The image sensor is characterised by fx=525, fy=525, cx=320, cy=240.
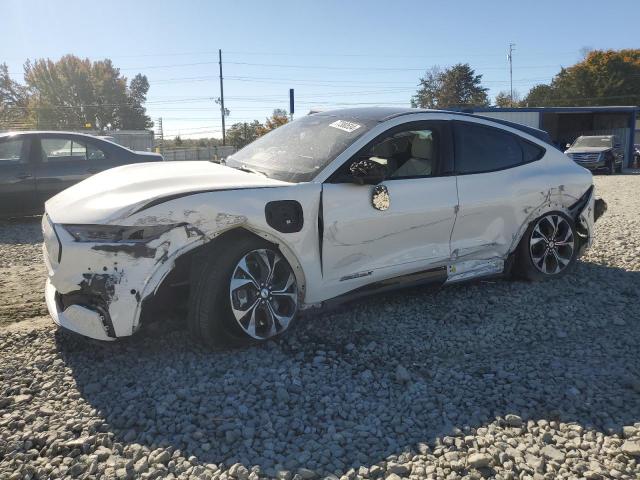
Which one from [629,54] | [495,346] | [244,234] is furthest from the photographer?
[629,54]

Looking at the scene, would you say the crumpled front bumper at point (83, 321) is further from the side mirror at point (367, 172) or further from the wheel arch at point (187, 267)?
the side mirror at point (367, 172)

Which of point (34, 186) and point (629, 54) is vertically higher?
point (629, 54)

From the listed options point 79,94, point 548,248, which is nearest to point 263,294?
point 548,248

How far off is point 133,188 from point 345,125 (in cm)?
164

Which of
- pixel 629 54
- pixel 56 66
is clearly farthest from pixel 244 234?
pixel 56 66

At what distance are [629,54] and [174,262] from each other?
7100cm

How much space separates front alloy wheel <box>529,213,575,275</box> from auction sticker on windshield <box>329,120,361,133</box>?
188cm

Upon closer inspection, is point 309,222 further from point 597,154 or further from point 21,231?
point 597,154

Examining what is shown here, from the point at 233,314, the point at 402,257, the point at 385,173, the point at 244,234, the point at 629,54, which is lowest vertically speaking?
the point at 233,314

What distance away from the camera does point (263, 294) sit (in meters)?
3.26

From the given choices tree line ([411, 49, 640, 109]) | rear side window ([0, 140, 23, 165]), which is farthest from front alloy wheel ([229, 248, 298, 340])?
tree line ([411, 49, 640, 109])

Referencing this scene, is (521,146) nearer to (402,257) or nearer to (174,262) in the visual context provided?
(402,257)

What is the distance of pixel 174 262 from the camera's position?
297 cm

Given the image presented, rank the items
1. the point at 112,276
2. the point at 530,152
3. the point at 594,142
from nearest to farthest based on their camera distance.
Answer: the point at 112,276 → the point at 530,152 → the point at 594,142
